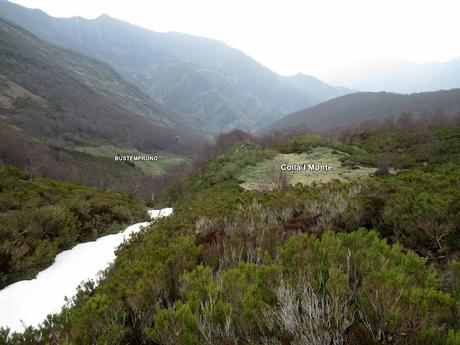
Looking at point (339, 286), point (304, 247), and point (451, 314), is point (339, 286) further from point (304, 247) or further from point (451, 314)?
point (304, 247)

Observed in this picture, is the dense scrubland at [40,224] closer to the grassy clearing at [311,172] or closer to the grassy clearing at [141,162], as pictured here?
the grassy clearing at [311,172]

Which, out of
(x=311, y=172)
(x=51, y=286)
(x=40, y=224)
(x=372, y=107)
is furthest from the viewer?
(x=372, y=107)

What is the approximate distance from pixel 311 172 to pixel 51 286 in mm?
15171

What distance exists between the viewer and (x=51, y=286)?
21.6ft

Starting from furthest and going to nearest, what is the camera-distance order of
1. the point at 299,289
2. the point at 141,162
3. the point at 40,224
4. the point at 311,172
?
the point at 141,162 < the point at 311,172 < the point at 40,224 < the point at 299,289

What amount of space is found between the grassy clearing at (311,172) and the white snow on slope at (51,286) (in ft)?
32.2

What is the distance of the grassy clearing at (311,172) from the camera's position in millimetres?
17125

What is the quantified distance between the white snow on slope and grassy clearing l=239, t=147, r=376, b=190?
980 centimetres

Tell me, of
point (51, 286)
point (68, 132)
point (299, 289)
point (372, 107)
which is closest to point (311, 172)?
point (51, 286)

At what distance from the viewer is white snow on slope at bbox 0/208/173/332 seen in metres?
5.45

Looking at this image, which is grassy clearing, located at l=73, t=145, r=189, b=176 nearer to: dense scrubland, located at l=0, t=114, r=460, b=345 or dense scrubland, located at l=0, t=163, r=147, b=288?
dense scrubland, located at l=0, t=163, r=147, b=288

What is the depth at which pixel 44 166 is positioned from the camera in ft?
219

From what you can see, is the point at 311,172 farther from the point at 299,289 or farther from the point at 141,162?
the point at 141,162

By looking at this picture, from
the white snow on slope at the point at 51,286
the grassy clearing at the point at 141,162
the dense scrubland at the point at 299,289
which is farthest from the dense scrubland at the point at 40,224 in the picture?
the grassy clearing at the point at 141,162
